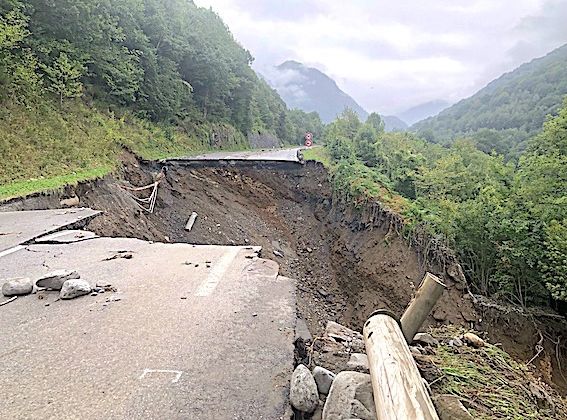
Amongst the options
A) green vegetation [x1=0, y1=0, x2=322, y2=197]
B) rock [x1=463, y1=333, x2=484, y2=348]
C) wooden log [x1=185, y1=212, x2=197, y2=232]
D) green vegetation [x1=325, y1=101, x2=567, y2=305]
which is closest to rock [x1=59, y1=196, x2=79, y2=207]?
green vegetation [x1=0, y1=0, x2=322, y2=197]

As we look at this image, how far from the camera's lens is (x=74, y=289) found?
4051 mm

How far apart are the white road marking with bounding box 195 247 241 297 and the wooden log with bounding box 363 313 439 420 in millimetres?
1920

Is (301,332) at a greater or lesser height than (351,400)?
lesser

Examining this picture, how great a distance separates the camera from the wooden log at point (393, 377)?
189 centimetres

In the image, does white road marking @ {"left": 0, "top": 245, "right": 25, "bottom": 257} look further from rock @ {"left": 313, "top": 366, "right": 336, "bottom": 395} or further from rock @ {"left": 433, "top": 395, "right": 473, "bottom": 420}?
rock @ {"left": 433, "top": 395, "right": 473, "bottom": 420}

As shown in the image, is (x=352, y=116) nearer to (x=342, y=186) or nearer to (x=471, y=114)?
(x=342, y=186)

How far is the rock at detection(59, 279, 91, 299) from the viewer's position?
4.00 meters

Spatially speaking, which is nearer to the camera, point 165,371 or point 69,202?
point 165,371

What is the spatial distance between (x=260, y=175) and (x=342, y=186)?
3950 mm

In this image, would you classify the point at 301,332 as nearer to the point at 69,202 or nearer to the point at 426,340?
the point at 426,340

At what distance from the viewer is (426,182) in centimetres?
1581

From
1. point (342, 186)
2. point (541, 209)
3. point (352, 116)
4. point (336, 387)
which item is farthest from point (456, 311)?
point (352, 116)

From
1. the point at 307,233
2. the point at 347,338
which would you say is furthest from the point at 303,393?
the point at 307,233

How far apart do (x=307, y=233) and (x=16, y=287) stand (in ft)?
40.3
